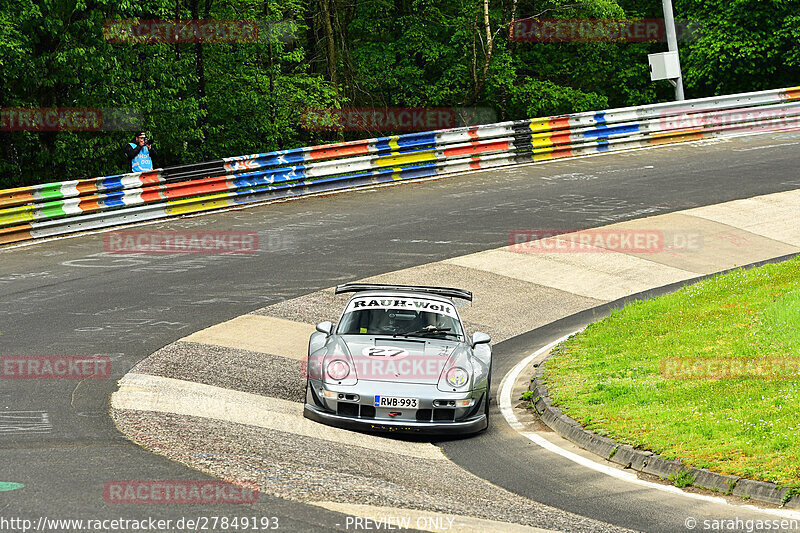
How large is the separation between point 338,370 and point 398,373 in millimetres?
679

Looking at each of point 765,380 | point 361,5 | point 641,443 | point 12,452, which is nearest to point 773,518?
point 641,443

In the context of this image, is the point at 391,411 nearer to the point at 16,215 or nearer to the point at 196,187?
the point at 16,215

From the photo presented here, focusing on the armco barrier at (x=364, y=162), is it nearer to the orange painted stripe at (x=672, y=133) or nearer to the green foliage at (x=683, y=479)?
the orange painted stripe at (x=672, y=133)

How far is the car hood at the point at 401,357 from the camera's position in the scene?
10445mm

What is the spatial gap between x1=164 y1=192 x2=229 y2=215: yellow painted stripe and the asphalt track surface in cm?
59

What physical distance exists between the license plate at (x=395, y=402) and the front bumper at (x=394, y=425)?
17 cm

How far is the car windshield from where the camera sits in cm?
1143

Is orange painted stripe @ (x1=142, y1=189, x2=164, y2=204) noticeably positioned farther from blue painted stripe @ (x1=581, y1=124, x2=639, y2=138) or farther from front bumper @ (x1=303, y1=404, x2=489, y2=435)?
blue painted stripe @ (x1=581, y1=124, x2=639, y2=138)

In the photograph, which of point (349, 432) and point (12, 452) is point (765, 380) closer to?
point (349, 432)

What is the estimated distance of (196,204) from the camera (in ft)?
71.8

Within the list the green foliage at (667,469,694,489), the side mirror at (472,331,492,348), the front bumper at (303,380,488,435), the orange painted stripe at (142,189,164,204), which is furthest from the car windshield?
the orange painted stripe at (142,189,164,204)

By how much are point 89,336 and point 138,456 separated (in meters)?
5.61

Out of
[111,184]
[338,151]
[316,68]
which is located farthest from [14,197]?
[316,68]

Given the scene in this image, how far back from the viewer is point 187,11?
25266mm
